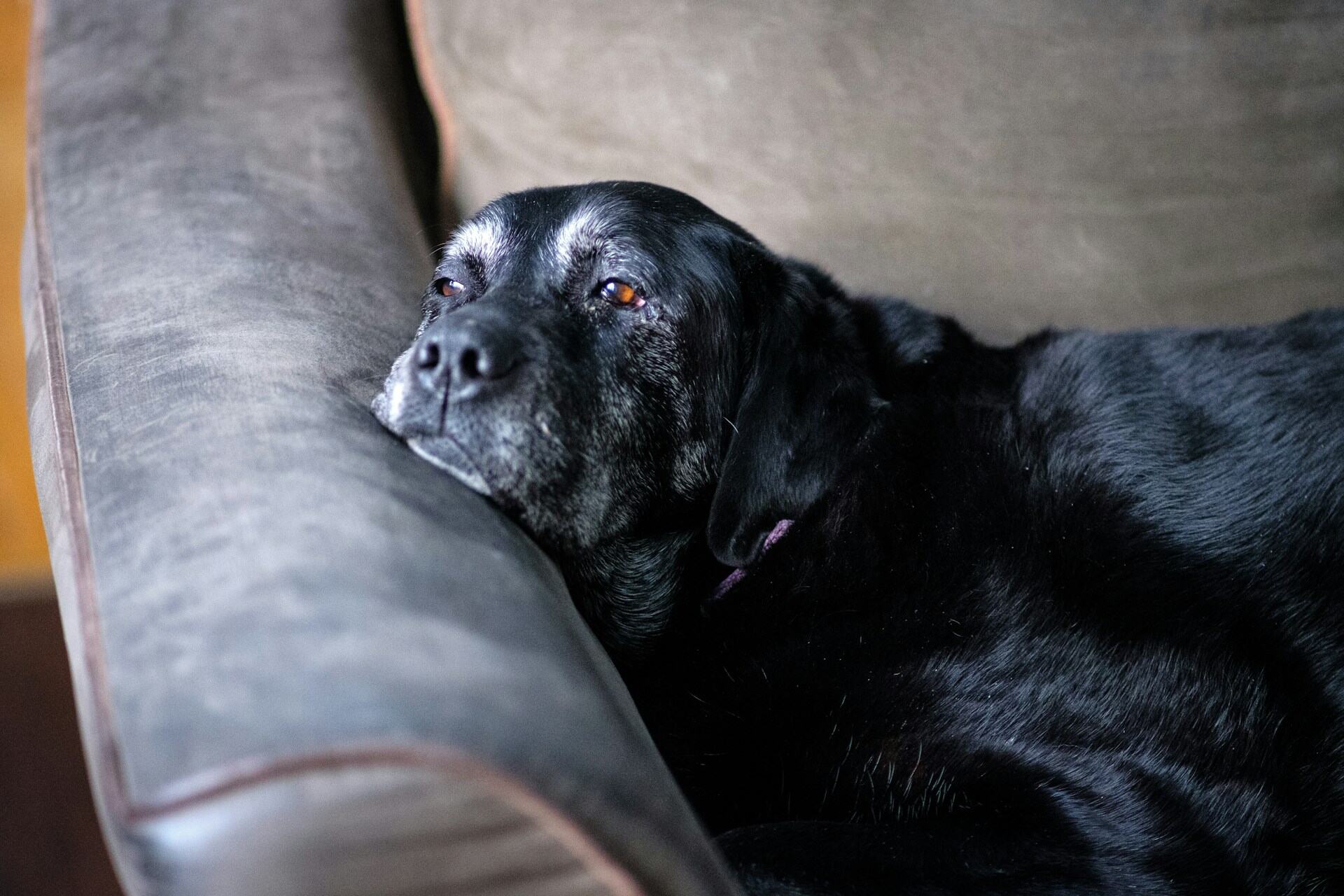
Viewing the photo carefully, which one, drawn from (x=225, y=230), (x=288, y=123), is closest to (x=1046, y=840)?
(x=225, y=230)

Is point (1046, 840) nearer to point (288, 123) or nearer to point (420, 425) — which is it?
point (420, 425)

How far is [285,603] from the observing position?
83cm

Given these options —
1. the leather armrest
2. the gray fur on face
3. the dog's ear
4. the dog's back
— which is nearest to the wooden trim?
the leather armrest

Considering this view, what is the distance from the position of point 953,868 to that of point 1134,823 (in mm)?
210

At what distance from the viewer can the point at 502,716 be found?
2.50 feet

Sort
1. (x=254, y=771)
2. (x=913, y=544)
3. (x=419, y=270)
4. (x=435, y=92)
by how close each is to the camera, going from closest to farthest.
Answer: (x=254, y=771)
(x=913, y=544)
(x=419, y=270)
(x=435, y=92)

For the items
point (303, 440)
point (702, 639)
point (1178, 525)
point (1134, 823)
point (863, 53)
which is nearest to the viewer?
point (303, 440)

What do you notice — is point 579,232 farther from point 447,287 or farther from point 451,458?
point 451,458

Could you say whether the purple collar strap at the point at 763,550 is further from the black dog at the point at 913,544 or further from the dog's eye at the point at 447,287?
the dog's eye at the point at 447,287

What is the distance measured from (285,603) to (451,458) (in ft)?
1.57

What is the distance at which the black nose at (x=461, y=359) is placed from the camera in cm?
133

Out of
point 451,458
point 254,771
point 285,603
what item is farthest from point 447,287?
point 254,771

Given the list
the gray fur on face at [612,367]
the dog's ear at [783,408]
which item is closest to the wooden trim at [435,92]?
the gray fur on face at [612,367]

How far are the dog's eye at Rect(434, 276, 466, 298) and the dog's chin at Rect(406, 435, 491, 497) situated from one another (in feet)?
1.41
